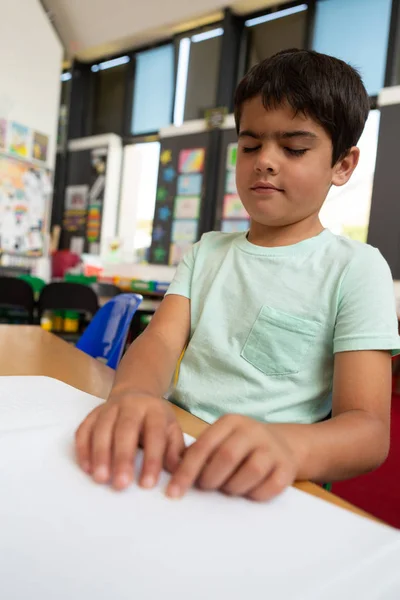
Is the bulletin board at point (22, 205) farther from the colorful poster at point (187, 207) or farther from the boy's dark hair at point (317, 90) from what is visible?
the boy's dark hair at point (317, 90)

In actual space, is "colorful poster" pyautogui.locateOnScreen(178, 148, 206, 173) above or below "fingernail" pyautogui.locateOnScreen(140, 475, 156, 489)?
above

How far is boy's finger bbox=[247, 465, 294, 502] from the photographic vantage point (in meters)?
0.35

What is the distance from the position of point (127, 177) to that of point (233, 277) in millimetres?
4988

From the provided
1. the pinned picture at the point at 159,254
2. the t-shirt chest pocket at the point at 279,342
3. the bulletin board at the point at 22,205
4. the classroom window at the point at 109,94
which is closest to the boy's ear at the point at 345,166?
the t-shirt chest pocket at the point at 279,342

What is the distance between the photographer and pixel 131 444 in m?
0.37

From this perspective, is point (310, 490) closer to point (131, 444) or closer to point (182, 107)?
point (131, 444)

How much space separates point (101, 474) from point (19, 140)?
504cm

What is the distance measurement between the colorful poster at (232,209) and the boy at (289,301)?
11.8ft

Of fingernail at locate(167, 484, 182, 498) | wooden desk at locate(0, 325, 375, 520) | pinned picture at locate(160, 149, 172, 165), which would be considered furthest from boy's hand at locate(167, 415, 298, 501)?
pinned picture at locate(160, 149, 172, 165)

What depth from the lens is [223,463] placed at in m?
0.34

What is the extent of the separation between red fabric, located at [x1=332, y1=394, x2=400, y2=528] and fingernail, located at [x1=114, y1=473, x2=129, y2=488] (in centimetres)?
122

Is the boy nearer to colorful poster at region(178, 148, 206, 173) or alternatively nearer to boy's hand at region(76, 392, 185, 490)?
boy's hand at region(76, 392, 185, 490)

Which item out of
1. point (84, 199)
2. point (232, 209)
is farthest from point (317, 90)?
point (84, 199)

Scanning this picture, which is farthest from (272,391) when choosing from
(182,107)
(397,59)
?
(182,107)
